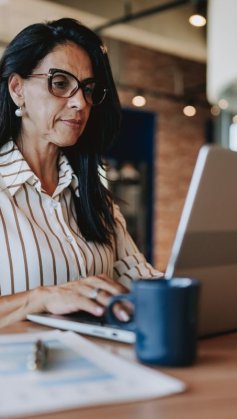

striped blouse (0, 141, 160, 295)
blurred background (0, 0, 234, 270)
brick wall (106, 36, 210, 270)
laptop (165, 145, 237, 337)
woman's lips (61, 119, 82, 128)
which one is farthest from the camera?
brick wall (106, 36, 210, 270)

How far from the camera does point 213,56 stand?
6.17 metres

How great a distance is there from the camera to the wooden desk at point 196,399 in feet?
2.39

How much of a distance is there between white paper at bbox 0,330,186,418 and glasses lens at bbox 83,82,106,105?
1.06m

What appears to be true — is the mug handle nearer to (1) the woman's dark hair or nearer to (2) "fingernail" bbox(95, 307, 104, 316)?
(2) "fingernail" bbox(95, 307, 104, 316)

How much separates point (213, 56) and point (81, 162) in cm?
439

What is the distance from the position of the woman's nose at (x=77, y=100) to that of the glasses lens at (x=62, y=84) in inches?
0.6

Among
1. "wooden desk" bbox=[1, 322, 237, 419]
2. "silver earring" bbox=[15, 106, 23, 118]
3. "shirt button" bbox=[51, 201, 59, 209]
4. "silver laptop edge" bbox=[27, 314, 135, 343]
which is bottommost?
"wooden desk" bbox=[1, 322, 237, 419]

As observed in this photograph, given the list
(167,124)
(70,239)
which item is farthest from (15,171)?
(167,124)

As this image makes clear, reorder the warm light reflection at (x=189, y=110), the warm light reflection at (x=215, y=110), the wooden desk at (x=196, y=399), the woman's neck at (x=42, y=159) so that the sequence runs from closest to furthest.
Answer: the wooden desk at (x=196, y=399) → the woman's neck at (x=42, y=159) → the warm light reflection at (x=189, y=110) → the warm light reflection at (x=215, y=110)

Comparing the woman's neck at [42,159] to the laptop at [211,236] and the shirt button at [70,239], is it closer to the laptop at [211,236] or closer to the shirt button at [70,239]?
the shirt button at [70,239]

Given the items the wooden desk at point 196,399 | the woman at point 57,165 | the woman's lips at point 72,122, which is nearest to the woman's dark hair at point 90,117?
the woman at point 57,165

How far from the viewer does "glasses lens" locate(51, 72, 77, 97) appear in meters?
1.86

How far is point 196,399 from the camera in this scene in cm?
80

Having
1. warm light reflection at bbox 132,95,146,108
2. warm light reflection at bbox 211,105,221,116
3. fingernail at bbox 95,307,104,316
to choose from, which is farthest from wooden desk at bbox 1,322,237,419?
warm light reflection at bbox 211,105,221,116
